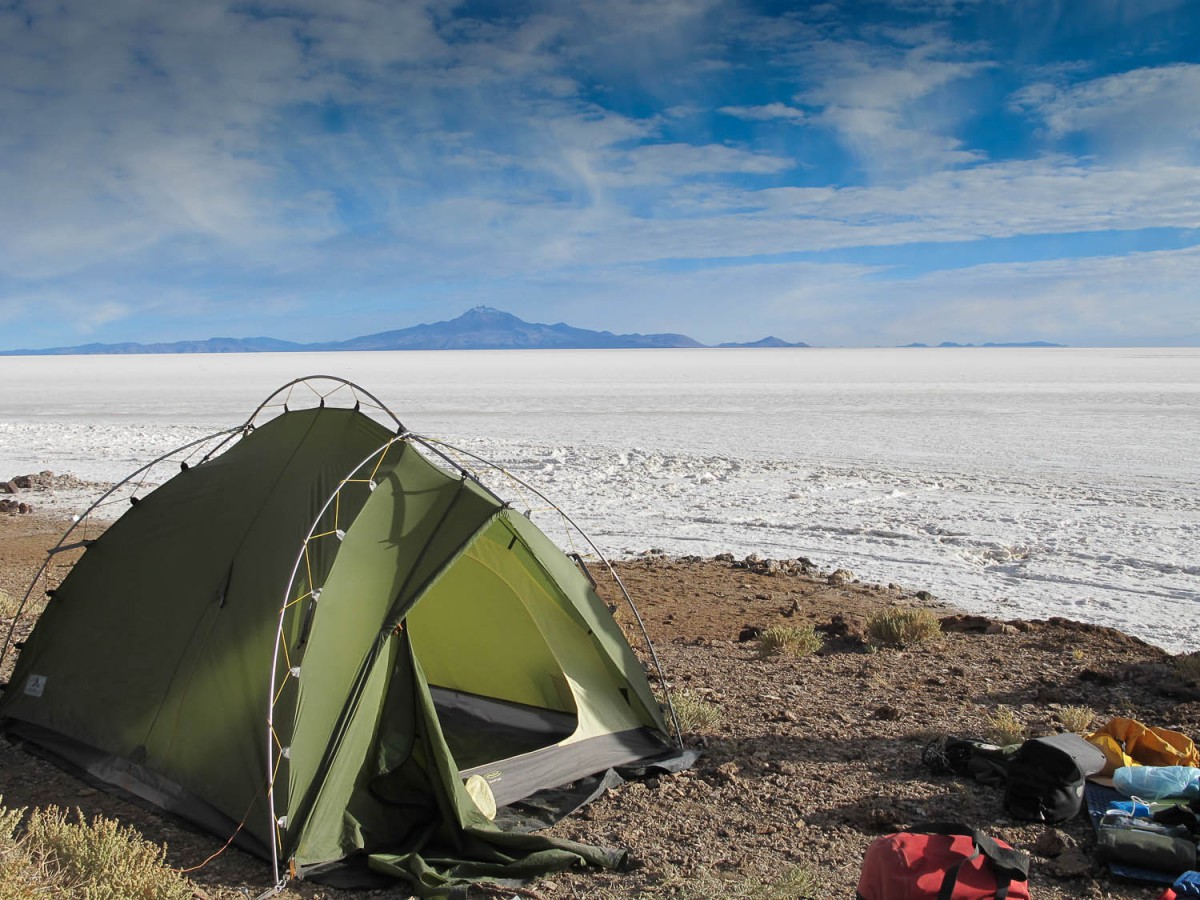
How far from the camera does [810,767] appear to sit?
581cm

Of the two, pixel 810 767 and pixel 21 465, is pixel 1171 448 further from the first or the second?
pixel 21 465

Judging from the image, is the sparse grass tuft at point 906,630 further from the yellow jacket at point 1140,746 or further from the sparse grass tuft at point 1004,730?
the yellow jacket at point 1140,746

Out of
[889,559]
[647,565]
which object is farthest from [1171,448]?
[647,565]

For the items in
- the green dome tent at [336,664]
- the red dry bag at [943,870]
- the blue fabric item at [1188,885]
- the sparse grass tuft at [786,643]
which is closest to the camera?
the red dry bag at [943,870]

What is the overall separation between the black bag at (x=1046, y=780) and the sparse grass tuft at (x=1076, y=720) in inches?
38.6

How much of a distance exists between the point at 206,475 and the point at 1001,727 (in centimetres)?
507

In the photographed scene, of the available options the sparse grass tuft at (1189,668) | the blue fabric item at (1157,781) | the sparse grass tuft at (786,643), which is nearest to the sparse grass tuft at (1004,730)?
the blue fabric item at (1157,781)

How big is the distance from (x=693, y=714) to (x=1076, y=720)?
2.34 metres

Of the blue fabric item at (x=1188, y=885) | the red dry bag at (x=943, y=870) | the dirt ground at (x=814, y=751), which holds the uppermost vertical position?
the red dry bag at (x=943, y=870)

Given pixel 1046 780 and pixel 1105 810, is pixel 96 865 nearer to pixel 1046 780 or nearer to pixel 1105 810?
pixel 1046 780

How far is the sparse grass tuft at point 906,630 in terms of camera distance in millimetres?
8319

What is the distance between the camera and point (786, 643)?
8102mm

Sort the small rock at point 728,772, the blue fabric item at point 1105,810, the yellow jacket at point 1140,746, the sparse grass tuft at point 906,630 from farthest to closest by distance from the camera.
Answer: the sparse grass tuft at point 906,630 < the small rock at point 728,772 < the yellow jacket at point 1140,746 < the blue fabric item at point 1105,810

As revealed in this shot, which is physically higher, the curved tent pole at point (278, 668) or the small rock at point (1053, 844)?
the curved tent pole at point (278, 668)
